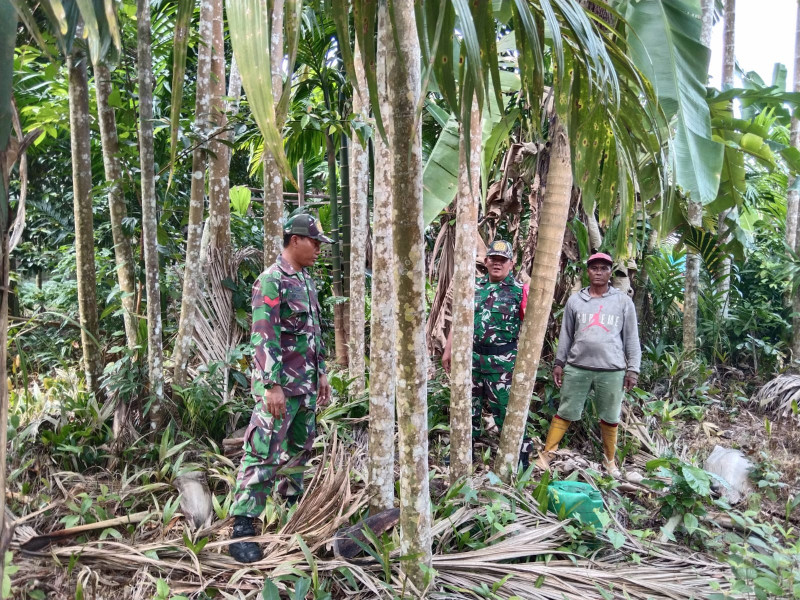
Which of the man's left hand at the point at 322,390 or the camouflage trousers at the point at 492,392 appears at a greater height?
the man's left hand at the point at 322,390

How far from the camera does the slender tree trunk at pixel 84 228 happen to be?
4.11 metres

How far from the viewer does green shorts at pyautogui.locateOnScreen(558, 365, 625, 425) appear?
4.52m

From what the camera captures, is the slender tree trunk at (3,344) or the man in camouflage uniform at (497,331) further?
the man in camouflage uniform at (497,331)

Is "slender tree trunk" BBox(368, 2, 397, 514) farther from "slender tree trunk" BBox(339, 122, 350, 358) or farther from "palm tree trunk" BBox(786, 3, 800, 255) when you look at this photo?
"palm tree trunk" BBox(786, 3, 800, 255)

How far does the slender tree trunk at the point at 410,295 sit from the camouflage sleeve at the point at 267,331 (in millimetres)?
1019

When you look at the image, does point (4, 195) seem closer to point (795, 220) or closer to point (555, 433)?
point (555, 433)

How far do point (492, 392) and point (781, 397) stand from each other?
12.4 ft

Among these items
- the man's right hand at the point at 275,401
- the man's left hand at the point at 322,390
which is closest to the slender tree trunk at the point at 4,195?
the man's right hand at the point at 275,401

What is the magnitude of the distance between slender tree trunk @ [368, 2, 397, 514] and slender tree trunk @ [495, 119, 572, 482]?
98cm

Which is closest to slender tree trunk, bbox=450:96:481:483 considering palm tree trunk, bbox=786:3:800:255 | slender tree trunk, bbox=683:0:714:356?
slender tree trunk, bbox=683:0:714:356

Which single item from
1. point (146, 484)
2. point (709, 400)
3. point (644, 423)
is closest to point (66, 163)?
point (146, 484)

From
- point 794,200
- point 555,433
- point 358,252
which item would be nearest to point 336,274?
point 358,252

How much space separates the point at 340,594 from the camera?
257cm

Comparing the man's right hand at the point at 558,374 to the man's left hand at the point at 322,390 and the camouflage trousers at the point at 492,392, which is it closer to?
the camouflage trousers at the point at 492,392
